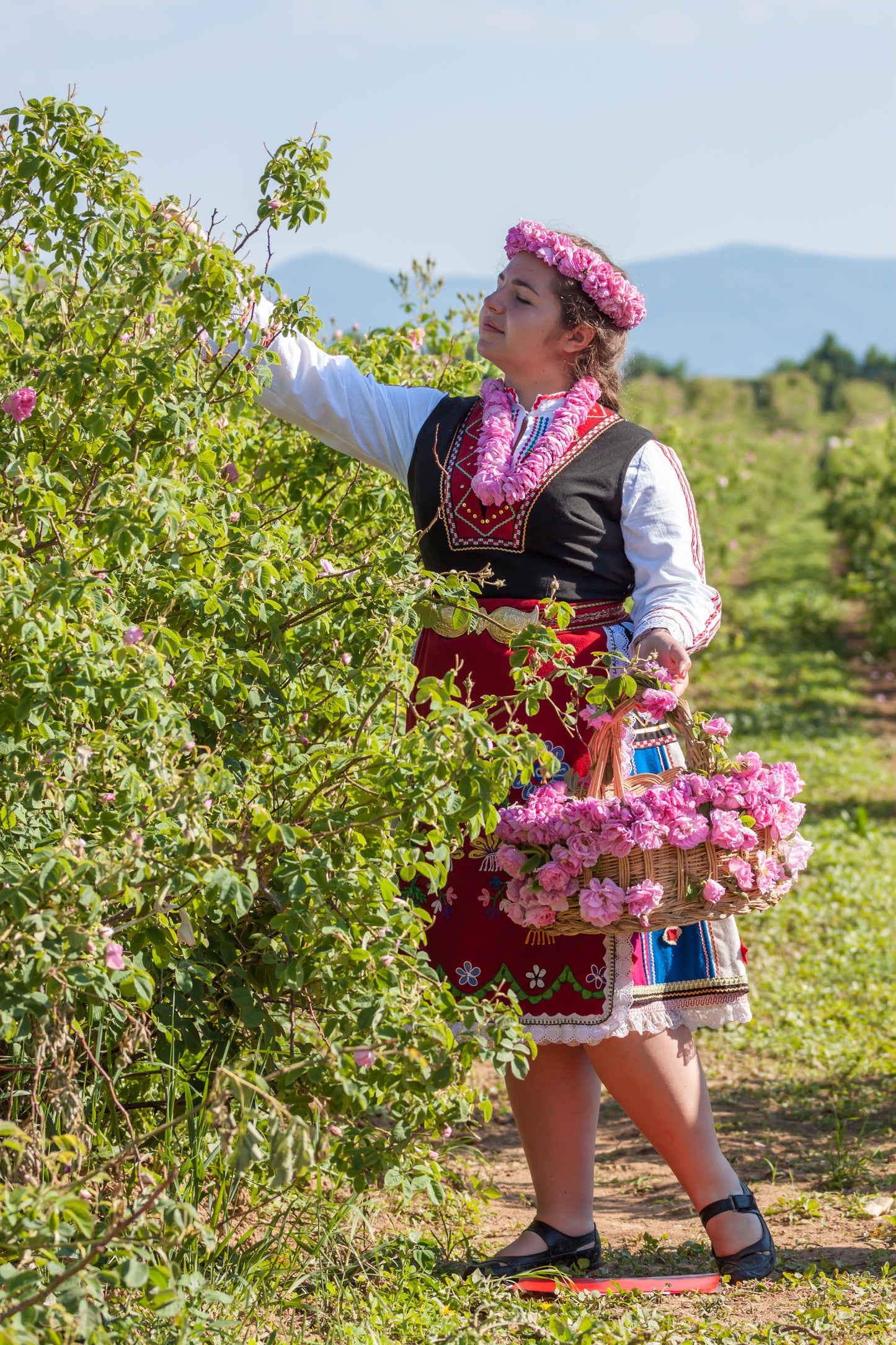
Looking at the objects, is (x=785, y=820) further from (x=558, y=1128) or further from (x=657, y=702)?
(x=558, y=1128)

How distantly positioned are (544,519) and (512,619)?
A: 0.19 m

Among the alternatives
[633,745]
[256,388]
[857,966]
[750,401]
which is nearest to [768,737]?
[857,966]

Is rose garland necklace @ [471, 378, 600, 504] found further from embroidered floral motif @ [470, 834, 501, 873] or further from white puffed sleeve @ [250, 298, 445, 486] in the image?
embroidered floral motif @ [470, 834, 501, 873]

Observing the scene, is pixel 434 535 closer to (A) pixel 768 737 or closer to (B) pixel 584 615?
(B) pixel 584 615

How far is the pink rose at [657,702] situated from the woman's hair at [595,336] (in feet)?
2.50

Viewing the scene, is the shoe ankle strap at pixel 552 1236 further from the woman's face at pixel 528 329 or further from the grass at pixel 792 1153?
the woman's face at pixel 528 329

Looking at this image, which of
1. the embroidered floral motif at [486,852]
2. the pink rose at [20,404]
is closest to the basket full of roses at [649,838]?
the embroidered floral motif at [486,852]

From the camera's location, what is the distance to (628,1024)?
7.75ft

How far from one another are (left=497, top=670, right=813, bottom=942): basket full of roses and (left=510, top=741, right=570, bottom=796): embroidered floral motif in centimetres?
7

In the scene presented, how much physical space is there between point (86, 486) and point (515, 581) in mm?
750

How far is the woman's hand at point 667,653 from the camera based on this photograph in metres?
2.27

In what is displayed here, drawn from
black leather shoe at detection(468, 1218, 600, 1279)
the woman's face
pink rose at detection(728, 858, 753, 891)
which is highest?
the woman's face

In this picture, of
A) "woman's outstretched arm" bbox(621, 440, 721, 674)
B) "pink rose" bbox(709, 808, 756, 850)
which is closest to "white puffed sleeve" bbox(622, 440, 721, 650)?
"woman's outstretched arm" bbox(621, 440, 721, 674)

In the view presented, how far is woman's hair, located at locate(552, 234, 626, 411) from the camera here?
8.47 feet
